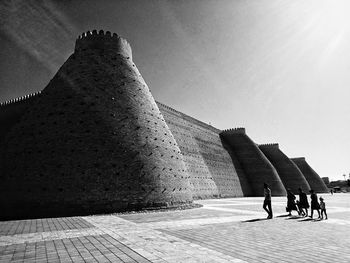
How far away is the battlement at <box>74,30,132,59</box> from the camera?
53.1 feet

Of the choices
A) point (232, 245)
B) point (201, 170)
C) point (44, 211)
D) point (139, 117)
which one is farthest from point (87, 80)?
point (201, 170)

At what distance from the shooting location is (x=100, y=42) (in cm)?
1638

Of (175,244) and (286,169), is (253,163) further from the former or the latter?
(175,244)

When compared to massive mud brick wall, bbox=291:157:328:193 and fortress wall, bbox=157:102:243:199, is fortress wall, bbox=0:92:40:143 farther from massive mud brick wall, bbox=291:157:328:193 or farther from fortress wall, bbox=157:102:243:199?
massive mud brick wall, bbox=291:157:328:193

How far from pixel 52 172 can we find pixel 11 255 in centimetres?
753

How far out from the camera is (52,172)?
11836mm

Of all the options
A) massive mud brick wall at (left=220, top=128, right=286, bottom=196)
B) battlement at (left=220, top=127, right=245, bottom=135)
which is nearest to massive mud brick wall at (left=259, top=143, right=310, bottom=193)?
massive mud brick wall at (left=220, top=128, right=286, bottom=196)

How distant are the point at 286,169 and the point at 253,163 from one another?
9691 mm

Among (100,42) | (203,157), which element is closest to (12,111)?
(100,42)

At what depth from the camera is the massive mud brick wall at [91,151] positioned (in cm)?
1153

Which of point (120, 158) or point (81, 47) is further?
point (81, 47)

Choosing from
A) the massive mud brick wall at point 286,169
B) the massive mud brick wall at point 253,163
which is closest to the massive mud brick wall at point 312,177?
the massive mud brick wall at point 286,169

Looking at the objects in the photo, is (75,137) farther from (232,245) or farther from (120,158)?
(232,245)

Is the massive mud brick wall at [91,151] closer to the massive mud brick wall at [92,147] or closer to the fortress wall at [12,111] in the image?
the massive mud brick wall at [92,147]
